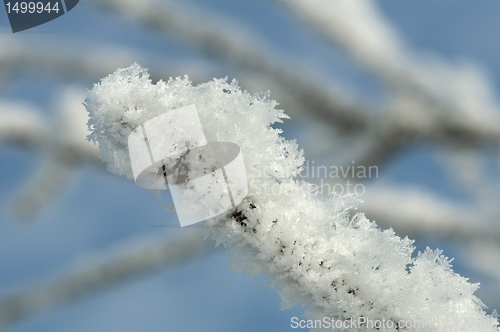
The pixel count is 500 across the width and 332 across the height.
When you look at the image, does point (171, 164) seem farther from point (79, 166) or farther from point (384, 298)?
point (79, 166)

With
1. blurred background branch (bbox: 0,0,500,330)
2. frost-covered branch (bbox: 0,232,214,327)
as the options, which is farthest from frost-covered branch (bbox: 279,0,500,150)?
frost-covered branch (bbox: 0,232,214,327)

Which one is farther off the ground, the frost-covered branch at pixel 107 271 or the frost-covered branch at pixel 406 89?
the frost-covered branch at pixel 406 89

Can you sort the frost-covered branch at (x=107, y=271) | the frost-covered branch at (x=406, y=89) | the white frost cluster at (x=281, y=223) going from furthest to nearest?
1. the frost-covered branch at (x=107, y=271)
2. the frost-covered branch at (x=406, y=89)
3. the white frost cluster at (x=281, y=223)

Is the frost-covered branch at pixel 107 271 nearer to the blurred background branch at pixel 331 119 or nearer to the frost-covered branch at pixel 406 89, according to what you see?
the blurred background branch at pixel 331 119

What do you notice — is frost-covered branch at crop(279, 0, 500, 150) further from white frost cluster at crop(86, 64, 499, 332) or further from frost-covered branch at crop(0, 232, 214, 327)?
frost-covered branch at crop(0, 232, 214, 327)

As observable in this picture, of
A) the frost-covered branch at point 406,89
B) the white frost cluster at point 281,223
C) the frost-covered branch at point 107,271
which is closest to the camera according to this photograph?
the white frost cluster at point 281,223

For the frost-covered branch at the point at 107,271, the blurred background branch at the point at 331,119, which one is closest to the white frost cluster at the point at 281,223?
the blurred background branch at the point at 331,119
